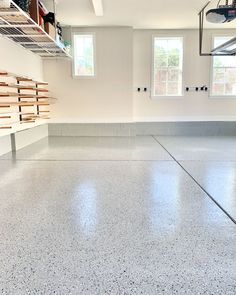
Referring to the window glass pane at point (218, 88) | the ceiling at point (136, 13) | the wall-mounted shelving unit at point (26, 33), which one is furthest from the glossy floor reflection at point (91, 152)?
the window glass pane at point (218, 88)

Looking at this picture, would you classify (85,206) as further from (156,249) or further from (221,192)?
(221,192)

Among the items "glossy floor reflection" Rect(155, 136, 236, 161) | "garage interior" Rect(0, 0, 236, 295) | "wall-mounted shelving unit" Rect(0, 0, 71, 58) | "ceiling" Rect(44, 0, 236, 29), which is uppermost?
"ceiling" Rect(44, 0, 236, 29)

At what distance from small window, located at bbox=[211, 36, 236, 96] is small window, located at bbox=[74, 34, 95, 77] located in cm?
360

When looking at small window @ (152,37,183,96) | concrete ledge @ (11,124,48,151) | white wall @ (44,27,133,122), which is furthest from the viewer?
small window @ (152,37,183,96)

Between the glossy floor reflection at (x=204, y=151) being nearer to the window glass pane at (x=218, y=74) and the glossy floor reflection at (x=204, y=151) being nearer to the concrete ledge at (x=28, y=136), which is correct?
the window glass pane at (x=218, y=74)

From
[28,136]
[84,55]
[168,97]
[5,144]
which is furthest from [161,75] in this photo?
[5,144]

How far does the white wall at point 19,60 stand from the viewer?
520 centimetres

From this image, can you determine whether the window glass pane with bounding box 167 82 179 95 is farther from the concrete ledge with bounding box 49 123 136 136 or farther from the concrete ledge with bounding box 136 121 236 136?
the concrete ledge with bounding box 49 123 136 136

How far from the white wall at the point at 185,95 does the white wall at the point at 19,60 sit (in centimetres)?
279

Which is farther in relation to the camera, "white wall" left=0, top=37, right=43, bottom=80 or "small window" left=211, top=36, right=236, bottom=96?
"small window" left=211, top=36, right=236, bottom=96

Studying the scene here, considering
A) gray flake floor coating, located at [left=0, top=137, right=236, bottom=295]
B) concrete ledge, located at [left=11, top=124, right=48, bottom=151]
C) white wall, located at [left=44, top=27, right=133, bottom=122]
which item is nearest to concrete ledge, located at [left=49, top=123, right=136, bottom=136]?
white wall, located at [left=44, top=27, right=133, bottom=122]

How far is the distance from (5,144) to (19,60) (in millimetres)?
1949

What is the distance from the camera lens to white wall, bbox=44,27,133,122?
7711 millimetres

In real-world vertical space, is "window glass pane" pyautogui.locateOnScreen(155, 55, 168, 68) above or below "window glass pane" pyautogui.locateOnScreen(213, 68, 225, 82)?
above
